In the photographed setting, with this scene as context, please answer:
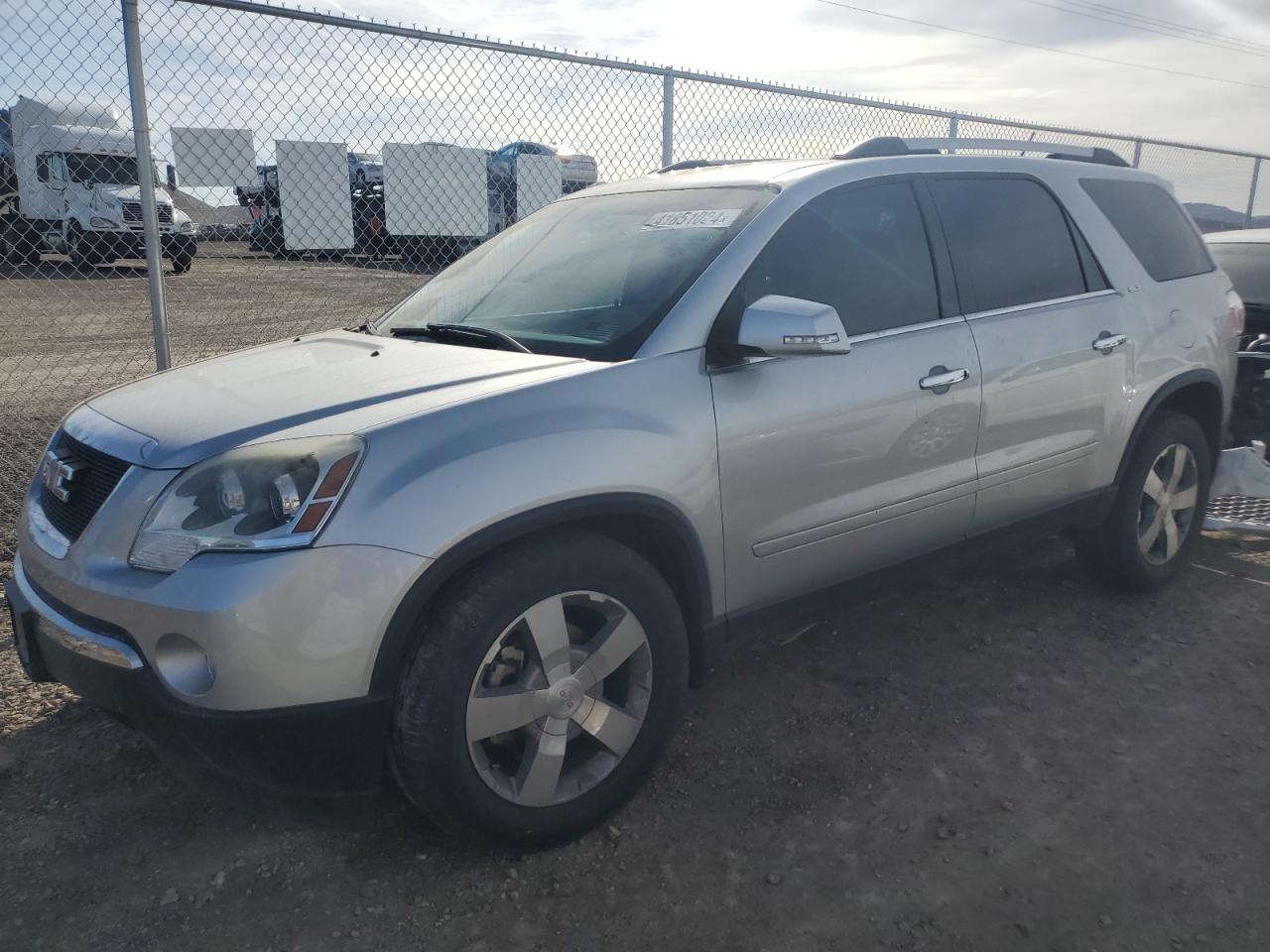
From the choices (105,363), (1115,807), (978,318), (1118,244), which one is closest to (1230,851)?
(1115,807)

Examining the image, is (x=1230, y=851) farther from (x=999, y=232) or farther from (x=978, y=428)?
(x=999, y=232)

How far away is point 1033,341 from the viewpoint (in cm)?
370

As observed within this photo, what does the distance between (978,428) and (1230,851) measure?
1487 millimetres

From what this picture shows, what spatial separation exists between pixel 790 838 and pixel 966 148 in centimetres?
272

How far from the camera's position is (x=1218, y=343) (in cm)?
448

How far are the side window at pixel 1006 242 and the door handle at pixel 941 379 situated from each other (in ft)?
1.04

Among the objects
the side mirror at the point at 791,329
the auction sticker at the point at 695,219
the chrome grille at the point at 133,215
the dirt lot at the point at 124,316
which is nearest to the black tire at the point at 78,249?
the dirt lot at the point at 124,316

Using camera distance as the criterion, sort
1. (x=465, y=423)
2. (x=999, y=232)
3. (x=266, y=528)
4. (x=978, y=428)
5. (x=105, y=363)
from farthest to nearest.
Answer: (x=105, y=363) → (x=999, y=232) → (x=978, y=428) → (x=465, y=423) → (x=266, y=528)

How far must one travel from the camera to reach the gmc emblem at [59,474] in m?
2.67

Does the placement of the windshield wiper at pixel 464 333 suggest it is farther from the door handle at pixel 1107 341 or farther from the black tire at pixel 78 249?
the black tire at pixel 78 249

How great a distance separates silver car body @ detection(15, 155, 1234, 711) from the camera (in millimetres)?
2232

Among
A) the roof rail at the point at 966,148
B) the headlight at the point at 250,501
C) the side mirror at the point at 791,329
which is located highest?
the roof rail at the point at 966,148

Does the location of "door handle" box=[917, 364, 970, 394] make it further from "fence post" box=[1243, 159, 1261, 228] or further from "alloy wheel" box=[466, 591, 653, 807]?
"fence post" box=[1243, 159, 1261, 228]

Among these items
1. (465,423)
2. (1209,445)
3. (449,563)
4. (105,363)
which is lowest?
(105,363)
